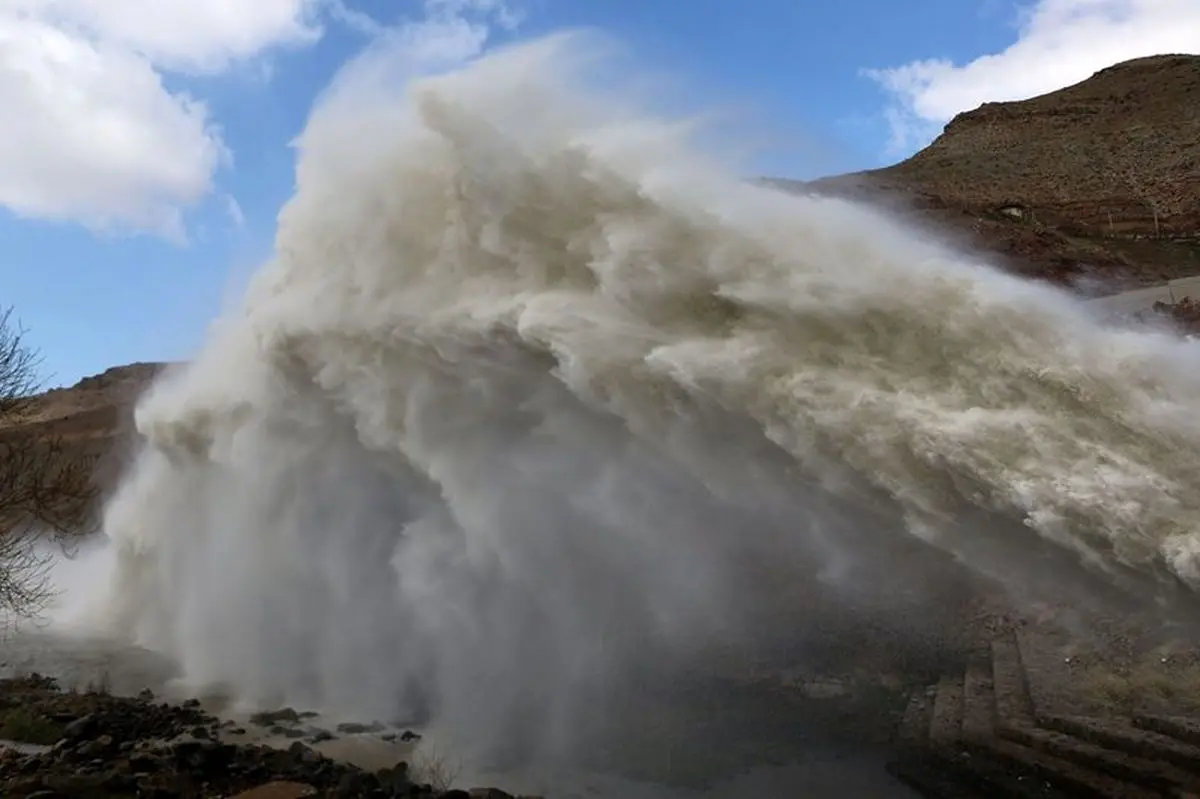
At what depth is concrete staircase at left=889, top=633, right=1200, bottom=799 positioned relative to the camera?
8273mm

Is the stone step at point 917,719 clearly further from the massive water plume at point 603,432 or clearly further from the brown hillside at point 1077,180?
the brown hillside at point 1077,180

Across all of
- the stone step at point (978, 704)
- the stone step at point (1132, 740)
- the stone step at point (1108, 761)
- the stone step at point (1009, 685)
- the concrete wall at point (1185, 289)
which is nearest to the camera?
the stone step at point (1108, 761)

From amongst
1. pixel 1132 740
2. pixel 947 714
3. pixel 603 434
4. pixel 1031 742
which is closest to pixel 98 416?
pixel 603 434

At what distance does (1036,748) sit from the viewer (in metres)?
9.26

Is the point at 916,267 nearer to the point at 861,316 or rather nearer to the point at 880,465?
the point at 861,316

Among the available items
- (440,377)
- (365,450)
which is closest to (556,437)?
(440,377)

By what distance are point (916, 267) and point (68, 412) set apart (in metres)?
73.6

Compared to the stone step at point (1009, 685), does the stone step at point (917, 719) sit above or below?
below

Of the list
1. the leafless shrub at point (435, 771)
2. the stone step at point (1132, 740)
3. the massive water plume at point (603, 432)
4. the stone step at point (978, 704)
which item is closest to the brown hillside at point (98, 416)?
the massive water plume at point (603, 432)

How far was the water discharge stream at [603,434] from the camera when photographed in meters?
8.29

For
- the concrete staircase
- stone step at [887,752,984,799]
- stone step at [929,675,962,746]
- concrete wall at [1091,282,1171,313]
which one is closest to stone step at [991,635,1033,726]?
the concrete staircase

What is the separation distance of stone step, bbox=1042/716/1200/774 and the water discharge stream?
159cm

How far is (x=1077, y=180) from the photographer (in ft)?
200

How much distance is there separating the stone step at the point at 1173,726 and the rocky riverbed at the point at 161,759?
644 cm
